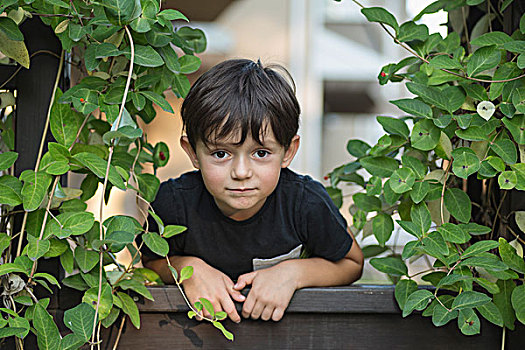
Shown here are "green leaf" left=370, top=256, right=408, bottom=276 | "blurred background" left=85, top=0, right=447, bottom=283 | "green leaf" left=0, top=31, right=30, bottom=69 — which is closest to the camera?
"green leaf" left=0, top=31, right=30, bottom=69

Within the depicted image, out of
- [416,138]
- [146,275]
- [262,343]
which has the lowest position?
[262,343]

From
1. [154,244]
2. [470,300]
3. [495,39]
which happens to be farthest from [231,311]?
[495,39]

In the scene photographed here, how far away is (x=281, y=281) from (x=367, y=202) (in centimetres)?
27

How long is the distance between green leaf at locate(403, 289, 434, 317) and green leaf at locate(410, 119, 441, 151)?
0.80 ft

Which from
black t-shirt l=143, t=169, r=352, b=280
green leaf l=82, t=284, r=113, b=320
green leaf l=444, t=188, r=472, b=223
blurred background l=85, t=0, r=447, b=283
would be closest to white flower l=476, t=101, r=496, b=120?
green leaf l=444, t=188, r=472, b=223

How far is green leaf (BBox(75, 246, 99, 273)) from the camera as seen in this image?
1047 millimetres

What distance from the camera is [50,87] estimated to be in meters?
1.14

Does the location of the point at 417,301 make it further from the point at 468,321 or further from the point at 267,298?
the point at 267,298

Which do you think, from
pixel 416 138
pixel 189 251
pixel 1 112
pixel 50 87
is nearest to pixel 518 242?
pixel 416 138

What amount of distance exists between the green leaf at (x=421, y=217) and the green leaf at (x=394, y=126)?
150 millimetres

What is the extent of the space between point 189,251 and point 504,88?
692mm

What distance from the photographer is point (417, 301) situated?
1.05 metres

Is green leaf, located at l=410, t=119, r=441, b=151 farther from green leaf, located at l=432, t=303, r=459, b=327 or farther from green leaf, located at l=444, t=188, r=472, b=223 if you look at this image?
green leaf, located at l=432, t=303, r=459, b=327

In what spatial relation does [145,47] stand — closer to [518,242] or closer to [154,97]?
[154,97]
